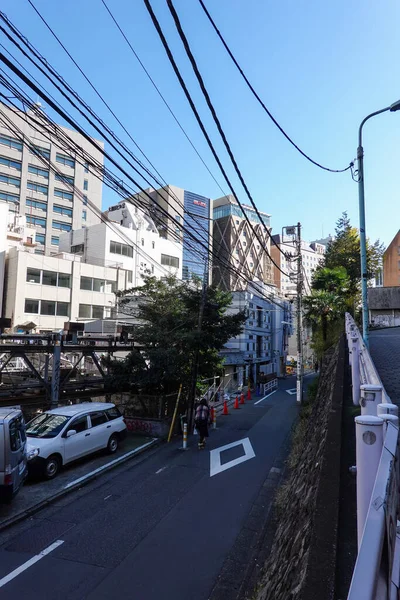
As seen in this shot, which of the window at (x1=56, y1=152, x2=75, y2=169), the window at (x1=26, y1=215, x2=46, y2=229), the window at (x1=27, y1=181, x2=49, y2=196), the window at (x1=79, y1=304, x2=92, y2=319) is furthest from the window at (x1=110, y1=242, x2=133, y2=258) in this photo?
the window at (x1=27, y1=181, x2=49, y2=196)

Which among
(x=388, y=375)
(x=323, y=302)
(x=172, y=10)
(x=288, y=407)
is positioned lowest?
(x=288, y=407)

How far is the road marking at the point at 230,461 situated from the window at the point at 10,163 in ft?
158

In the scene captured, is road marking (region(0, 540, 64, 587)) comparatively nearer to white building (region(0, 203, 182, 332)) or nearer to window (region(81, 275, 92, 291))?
white building (region(0, 203, 182, 332))

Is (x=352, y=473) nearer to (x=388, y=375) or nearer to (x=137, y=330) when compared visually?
(x=388, y=375)

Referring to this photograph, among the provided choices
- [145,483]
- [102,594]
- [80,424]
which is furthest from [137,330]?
[102,594]

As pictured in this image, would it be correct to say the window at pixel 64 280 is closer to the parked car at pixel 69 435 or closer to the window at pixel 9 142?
the window at pixel 9 142

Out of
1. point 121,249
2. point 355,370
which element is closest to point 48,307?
point 121,249

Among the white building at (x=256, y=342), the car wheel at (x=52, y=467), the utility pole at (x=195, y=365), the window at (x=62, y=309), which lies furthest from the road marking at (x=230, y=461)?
the window at (x=62, y=309)

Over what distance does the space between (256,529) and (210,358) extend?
38.7ft

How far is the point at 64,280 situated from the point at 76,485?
27949 millimetres

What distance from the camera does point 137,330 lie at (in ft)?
59.9

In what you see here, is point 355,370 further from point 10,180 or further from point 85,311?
point 10,180

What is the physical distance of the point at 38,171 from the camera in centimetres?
5244

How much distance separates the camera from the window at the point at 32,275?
3383 cm
